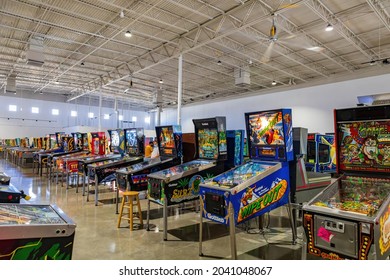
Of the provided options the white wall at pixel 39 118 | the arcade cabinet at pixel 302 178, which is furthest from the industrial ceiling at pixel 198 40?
the white wall at pixel 39 118

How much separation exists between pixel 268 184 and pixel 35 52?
361 inches

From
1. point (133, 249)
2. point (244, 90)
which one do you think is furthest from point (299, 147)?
point (244, 90)

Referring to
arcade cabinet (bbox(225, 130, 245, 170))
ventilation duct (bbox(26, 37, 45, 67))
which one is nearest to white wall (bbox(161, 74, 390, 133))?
arcade cabinet (bbox(225, 130, 245, 170))

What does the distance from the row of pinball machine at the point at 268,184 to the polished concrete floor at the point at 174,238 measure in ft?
0.79

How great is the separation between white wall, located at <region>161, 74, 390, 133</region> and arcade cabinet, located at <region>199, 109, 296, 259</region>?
9.45m

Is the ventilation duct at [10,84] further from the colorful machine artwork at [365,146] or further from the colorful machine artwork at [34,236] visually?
the colorful machine artwork at [365,146]

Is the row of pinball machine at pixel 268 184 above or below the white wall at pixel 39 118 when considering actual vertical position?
below

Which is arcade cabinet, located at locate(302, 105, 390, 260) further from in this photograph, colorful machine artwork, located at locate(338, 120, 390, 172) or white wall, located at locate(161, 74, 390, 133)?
white wall, located at locate(161, 74, 390, 133)

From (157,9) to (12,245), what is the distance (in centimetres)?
731

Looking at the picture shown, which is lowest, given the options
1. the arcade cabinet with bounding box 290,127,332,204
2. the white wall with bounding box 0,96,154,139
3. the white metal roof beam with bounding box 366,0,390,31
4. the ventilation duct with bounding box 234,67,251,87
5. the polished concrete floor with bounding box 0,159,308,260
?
the polished concrete floor with bounding box 0,159,308,260

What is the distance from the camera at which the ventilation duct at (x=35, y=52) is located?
29.1ft

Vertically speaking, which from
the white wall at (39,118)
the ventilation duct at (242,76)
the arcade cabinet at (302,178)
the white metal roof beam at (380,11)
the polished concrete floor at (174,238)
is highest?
the white metal roof beam at (380,11)

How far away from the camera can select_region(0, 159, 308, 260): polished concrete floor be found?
10.7 feet

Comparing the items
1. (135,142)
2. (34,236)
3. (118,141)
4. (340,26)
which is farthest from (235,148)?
(340,26)
